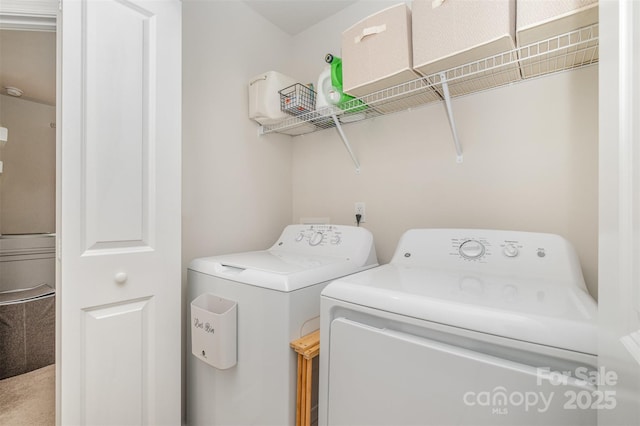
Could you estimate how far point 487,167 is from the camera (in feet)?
4.70

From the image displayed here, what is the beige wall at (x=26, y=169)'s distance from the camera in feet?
9.25

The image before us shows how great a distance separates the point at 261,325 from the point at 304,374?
236 mm

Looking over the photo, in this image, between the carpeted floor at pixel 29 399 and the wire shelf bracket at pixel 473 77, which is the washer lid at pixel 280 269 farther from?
the carpeted floor at pixel 29 399

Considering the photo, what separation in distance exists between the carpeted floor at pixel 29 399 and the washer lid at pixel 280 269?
1.34 meters

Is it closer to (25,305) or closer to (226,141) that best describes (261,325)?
(226,141)

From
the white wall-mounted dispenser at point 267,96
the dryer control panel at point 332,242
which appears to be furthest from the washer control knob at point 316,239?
the white wall-mounted dispenser at point 267,96

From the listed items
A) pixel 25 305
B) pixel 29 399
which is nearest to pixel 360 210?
pixel 29 399

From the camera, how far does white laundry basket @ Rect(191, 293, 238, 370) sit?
116cm

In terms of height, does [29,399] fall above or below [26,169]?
below

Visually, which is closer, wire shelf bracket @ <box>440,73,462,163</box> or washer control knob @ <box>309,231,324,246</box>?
wire shelf bracket @ <box>440,73,462,163</box>

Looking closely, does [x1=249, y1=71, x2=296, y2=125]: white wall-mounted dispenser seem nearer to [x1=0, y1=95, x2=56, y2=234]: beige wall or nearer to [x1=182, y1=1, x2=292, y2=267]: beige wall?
[x1=182, y1=1, x2=292, y2=267]: beige wall

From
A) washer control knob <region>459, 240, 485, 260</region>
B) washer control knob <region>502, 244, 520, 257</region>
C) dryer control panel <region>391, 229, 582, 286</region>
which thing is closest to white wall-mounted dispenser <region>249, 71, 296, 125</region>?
dryer control panel <region>391, 229, 582, 286</region>

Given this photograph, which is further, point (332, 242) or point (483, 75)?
point (332, 242)

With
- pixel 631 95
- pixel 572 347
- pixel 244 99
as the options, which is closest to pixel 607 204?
pixel 631 95
